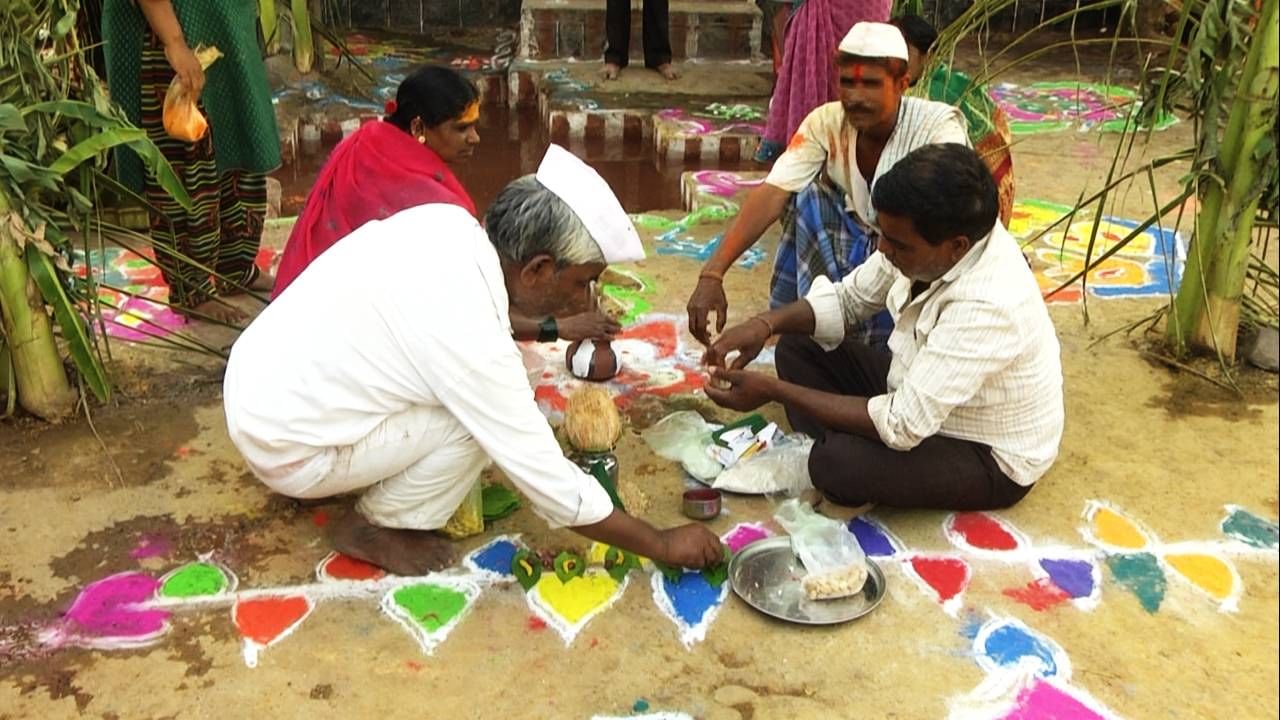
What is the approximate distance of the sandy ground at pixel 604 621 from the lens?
2219mm

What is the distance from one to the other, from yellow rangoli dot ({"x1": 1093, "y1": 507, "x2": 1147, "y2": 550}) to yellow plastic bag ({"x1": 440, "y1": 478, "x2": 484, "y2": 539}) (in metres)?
1.51

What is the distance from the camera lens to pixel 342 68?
7242 mm

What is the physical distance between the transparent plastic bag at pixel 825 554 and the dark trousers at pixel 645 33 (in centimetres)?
497

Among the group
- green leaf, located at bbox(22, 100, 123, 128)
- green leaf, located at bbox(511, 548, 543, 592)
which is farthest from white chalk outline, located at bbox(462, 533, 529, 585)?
green leaf, located at bbox(22, 100, 123, 128)

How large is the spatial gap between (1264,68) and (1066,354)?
3.35 ft

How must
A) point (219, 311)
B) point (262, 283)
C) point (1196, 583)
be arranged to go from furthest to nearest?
1. point (262, 283)
2. point (219, 311)
3. point (1196, 583)

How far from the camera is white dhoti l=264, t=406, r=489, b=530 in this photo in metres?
2.34

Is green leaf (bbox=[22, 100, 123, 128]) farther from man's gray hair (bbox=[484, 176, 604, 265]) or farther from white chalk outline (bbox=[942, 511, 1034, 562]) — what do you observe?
white chalk outline (bbox=[942, 511, 1034, 562])

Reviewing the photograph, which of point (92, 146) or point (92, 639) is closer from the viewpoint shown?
point (92, 639)

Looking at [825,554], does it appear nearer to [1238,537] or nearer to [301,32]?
[1238,537]

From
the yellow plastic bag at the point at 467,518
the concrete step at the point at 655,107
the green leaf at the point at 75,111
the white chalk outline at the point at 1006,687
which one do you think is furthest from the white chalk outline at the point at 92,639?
the concrete step at the point at 655,107

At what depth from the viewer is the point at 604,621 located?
8.00ft

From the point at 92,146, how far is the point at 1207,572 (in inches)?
117

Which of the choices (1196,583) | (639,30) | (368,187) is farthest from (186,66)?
(639,30)
